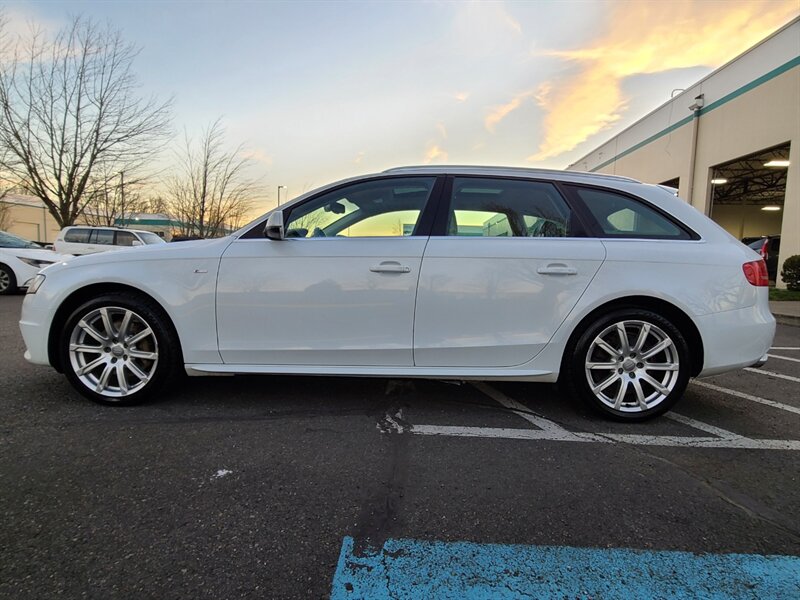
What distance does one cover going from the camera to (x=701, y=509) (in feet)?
6.63

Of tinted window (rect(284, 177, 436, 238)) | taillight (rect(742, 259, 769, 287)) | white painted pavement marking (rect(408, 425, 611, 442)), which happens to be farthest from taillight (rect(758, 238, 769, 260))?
tinted window (rect(284, 177, 436, 238))

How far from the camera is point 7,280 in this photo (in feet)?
30.5

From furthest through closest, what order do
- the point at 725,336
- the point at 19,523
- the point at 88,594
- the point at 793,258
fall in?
the point at 793,258, the point at 725,336, the point at 19,523, the point at 88,594

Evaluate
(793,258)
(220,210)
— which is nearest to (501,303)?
(793,258)

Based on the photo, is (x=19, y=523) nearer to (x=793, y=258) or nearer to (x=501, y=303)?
(x=501, y=303)

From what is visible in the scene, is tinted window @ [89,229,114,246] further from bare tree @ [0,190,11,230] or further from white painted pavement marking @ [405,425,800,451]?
bare tree @ [0,190,11,230]

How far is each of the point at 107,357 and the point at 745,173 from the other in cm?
2369

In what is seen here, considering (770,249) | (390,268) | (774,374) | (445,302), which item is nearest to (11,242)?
(390,268)

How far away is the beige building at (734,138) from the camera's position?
41.1 feet

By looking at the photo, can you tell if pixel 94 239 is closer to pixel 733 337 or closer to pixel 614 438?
pixel 614 438

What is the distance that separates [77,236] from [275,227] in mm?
14252

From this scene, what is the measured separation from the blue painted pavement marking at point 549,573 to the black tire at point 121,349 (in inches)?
79.2

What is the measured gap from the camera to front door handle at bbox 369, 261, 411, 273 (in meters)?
2.92

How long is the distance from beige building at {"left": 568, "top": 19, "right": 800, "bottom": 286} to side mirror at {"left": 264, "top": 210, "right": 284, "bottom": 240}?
49.4 feet
